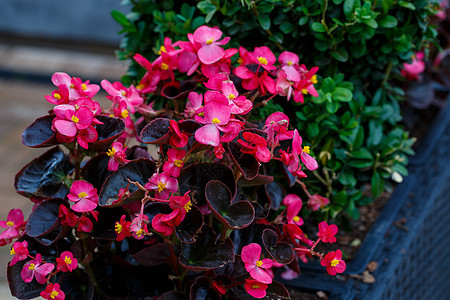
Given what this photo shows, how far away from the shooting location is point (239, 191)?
3.03 feet

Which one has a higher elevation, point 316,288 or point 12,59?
point 316,288

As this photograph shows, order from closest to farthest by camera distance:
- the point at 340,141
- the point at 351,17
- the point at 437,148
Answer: the point at 351,17 → the point at 340,141 → the point at 437,148

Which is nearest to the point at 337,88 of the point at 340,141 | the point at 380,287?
the point at 340,141

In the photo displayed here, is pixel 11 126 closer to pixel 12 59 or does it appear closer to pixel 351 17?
pixel 12 59

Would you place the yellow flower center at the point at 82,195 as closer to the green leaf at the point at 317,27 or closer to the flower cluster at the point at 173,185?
the flower cluster at the point at 173,185

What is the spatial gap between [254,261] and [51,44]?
4.15 m

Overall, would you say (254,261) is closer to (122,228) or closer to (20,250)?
(122,228)

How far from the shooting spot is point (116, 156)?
81cm

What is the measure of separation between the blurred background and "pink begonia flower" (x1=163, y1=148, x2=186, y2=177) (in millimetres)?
2978

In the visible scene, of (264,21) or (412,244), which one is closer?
(264,21)

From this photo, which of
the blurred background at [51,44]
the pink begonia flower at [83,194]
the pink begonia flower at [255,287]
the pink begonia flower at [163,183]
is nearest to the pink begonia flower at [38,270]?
the pink begonia flower at [83,194]

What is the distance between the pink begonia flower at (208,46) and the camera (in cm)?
91

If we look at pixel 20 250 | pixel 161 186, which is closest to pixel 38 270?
pixel 20 250

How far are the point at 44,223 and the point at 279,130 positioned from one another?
0.42m
